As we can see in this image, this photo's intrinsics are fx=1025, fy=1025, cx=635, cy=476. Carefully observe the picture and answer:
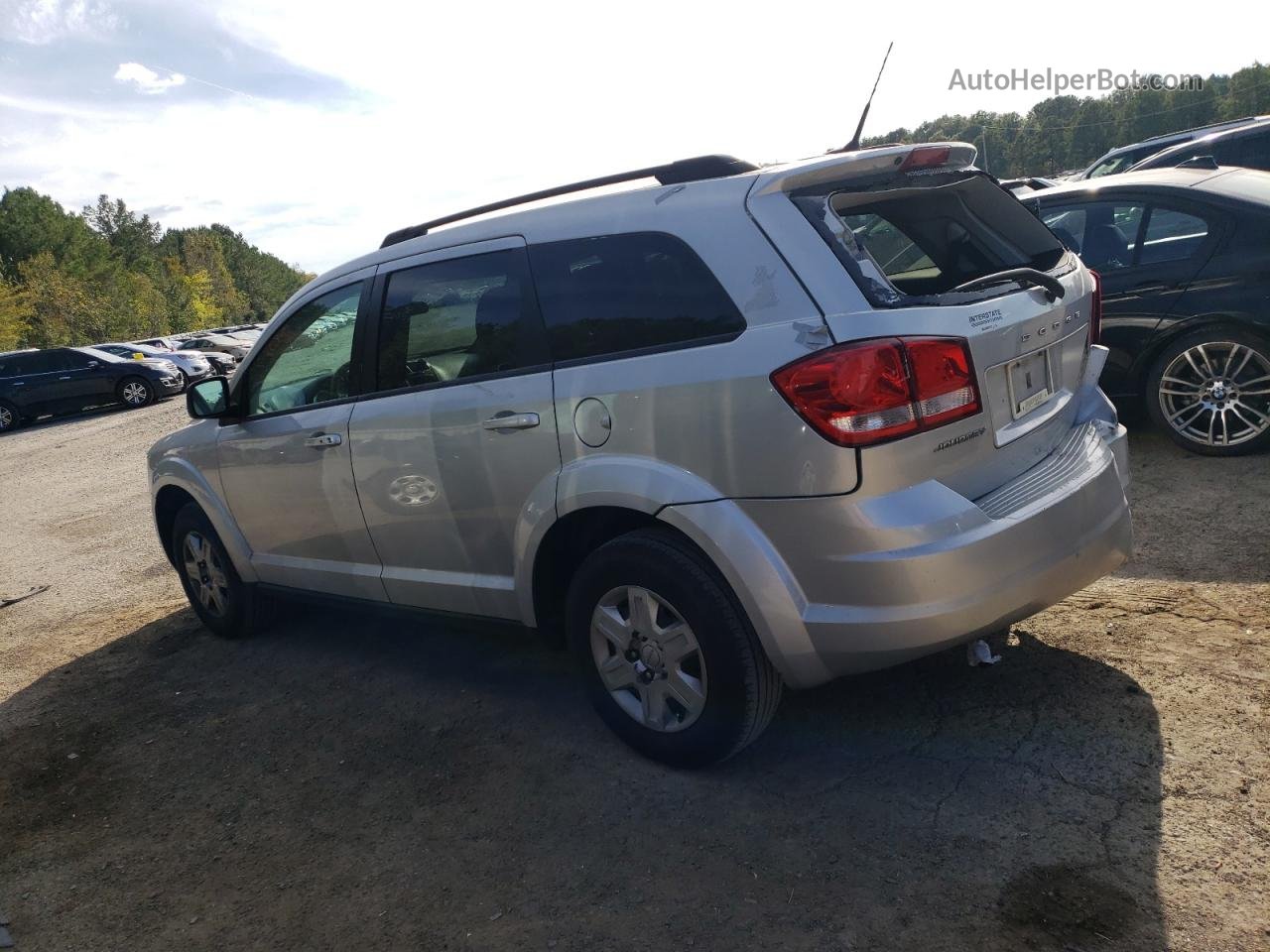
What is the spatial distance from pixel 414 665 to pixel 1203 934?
3.41m

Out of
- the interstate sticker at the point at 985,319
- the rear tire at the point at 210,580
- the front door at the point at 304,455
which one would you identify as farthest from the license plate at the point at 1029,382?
the rear tire at the point at 210,580

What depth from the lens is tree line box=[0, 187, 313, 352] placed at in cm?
6300

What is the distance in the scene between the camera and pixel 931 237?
356 centimetres

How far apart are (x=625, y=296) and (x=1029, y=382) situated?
4.27 ft

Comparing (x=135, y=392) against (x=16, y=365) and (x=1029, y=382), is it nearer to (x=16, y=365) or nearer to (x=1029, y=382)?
(x=16, y=365)

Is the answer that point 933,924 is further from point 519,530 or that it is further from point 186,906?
point 186,906

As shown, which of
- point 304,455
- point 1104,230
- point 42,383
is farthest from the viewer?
point 42,383

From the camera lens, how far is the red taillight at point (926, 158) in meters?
3.31

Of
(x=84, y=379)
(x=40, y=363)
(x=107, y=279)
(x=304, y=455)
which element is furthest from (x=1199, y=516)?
(x=107, y=279)

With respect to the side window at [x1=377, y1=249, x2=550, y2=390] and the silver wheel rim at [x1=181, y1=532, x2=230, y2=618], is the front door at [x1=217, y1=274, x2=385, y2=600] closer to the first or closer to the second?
the side window at [x1=377, y1=249, x2=550, y2=390]

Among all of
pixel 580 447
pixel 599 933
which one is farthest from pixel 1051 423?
pixel 599 933

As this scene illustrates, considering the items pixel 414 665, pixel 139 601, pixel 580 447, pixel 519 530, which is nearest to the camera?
pixel 580 447

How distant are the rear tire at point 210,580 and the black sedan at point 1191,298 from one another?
5.18 metres

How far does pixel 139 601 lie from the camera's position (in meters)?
6.77
